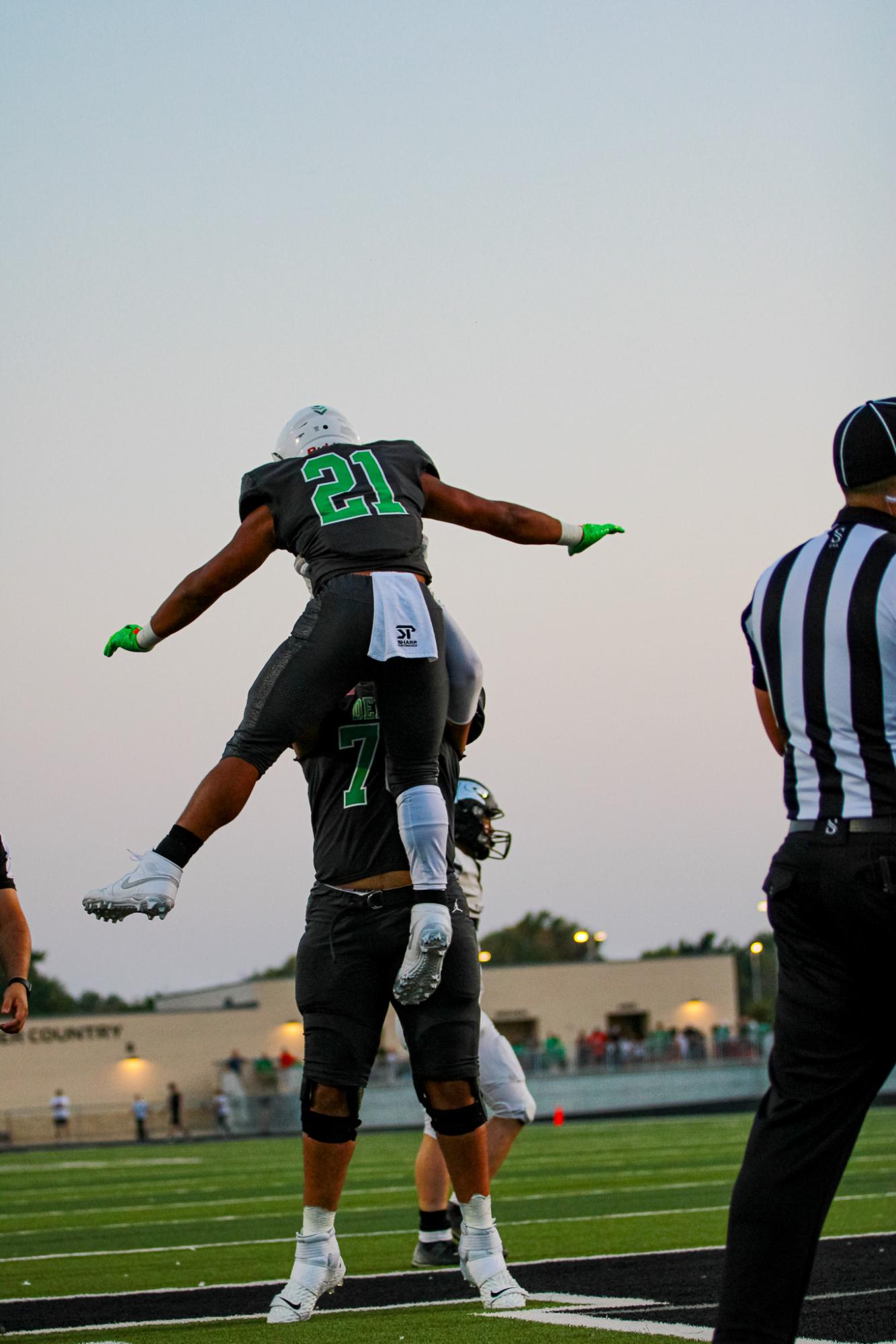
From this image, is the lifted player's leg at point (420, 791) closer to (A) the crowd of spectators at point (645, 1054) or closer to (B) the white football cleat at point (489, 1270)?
(B) the white football cleat at point (489, 1270)

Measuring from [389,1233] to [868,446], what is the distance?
604 cm

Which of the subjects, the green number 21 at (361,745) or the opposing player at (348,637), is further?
the green number 21 at (361,745)

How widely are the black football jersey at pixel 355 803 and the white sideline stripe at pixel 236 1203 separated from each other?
205 inches

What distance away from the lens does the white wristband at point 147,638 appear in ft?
17.2

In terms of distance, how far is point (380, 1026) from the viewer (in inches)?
205

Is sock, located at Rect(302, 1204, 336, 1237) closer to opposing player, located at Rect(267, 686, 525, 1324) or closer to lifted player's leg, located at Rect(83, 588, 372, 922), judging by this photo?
opposing player, located at Rect(267, 686, 525, 1324)

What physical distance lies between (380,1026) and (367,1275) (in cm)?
162

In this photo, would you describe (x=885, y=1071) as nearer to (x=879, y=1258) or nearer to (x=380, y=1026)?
(x=380, y=1026)

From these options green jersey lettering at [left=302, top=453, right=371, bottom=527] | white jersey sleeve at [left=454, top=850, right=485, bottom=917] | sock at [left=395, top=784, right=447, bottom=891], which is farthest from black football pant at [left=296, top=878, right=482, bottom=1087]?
white jersey sleeve at [left=454, top=850, right=485, bottom=917]

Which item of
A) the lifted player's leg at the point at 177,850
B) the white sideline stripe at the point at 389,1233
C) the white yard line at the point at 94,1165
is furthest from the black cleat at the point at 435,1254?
the white yard line at the point at 94,1165

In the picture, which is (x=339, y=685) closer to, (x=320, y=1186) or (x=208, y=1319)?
(x=320, y=1186)

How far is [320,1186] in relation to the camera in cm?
505

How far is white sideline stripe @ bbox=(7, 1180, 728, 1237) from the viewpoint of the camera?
9.78 meters

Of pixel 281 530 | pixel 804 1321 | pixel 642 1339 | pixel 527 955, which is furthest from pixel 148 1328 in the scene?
pixel 527 955
